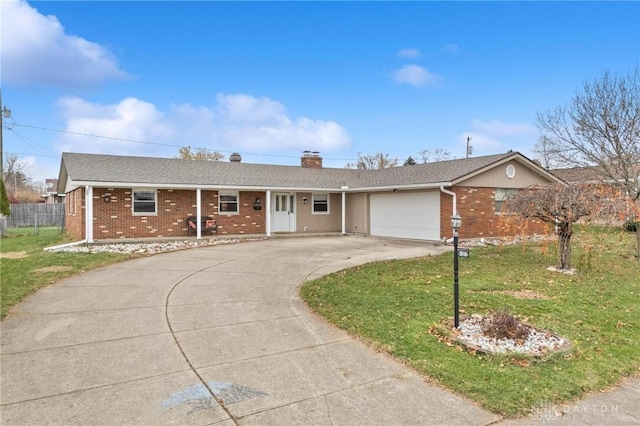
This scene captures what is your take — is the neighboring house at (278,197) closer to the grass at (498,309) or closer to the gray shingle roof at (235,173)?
the gray shingle roof at (235,173)

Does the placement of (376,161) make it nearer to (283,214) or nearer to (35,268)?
(283,214)

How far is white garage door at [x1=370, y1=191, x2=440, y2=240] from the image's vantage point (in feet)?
51.9

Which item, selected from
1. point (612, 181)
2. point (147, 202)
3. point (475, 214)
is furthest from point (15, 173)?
point (612, 181)

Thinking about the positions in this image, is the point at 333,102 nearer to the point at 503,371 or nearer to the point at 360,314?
the point at 360,314

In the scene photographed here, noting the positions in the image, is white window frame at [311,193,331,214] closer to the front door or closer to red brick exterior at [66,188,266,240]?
the front door

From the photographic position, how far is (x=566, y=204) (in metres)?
8.95

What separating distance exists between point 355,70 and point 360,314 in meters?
14.5

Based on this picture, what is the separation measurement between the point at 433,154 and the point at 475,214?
1270 inches

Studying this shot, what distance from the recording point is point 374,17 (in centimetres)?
1383

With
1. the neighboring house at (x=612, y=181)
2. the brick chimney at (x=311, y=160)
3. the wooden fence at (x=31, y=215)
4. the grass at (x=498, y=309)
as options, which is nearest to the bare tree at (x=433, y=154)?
the neighboring house at (x=612, y=181)

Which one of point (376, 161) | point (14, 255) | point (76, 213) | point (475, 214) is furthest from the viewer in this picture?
point (376, 161)

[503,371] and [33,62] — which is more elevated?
[33,62]

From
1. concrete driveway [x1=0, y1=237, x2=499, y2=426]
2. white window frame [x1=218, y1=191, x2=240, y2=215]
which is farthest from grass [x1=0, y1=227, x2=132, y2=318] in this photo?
white window frame [x1=218, y1=191, x2=240, y2=215]

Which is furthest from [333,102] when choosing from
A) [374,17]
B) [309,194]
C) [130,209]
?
[130,209]
